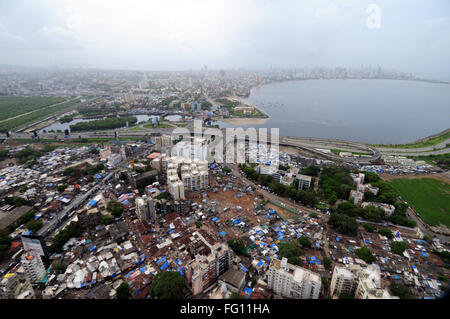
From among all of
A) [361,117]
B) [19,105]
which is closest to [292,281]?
[361,117]

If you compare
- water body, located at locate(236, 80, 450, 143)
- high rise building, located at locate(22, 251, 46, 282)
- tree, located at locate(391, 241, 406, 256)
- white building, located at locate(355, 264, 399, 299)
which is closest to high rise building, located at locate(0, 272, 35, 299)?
high rise building, located at locate(22, 251, 46, 282)

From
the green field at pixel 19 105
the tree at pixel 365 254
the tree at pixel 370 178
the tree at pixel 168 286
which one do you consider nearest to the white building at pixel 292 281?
the tree at pixel 168 286

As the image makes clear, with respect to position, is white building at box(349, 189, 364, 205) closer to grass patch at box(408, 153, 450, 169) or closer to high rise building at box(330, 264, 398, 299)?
high rise building at box(330, 264, 398, 299)

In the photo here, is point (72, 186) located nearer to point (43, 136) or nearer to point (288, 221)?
point (288, 221)

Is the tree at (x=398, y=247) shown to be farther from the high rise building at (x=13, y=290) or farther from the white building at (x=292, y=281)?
the high rise building at (x=13, y=290)

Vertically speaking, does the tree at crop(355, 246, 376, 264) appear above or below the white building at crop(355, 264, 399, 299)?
below
